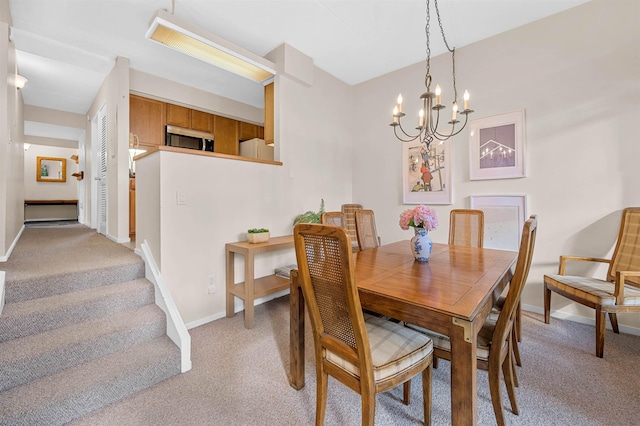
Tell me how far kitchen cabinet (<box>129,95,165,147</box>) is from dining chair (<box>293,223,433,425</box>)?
3823 millimetres

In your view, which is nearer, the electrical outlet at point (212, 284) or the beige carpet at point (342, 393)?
the beige carpet at point (342, 393)

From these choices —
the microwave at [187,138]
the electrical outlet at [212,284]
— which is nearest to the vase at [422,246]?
the electrical outlet at [212,284]

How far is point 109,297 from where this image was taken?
203cm

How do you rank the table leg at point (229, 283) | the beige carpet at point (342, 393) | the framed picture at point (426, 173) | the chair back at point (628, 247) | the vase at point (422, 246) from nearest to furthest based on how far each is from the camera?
the beige carpet at point (342, 393) → the vase at point (422, 246) → the chair back at point (628, 247) → the table leg at point (229, 283) → the framed picture at point (426, 173)

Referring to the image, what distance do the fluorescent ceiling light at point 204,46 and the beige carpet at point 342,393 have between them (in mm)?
2659

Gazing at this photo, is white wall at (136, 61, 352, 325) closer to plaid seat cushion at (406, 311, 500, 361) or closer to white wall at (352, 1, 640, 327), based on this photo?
white wall at (352, 1, 640, 327)

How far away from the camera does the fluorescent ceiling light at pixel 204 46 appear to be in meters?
2.30

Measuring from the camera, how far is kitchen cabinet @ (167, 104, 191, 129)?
4078mm

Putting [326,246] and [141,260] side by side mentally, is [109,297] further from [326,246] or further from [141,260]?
[326,246]

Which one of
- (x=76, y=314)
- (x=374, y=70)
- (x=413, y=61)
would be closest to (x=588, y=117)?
(x=413, y=61)

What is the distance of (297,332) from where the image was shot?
1606mm

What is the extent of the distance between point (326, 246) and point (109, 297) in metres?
1.96

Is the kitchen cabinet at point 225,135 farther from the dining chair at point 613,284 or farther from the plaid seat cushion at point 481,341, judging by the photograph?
the dining chair at point 613,284

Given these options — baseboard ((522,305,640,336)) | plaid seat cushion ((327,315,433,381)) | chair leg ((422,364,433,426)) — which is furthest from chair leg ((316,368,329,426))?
baseboard ((522,305,640,336))
